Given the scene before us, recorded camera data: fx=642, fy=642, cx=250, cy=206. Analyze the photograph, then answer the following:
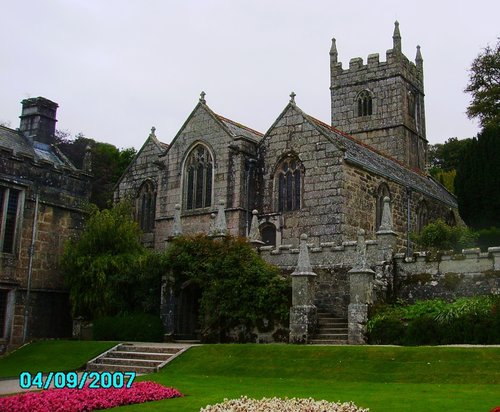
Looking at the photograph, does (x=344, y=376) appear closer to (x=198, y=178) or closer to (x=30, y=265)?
(x=30, y=265)

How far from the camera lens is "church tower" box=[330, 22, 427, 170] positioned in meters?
45.9

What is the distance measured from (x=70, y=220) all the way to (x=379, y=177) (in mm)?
14487

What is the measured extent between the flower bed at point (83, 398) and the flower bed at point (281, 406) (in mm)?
2196

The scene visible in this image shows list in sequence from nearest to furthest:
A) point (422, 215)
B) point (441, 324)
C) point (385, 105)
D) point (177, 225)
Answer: point (441, 324) < point (177, 225) < point (422, 215) < point (385, 105)

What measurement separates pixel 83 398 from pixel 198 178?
2129cm

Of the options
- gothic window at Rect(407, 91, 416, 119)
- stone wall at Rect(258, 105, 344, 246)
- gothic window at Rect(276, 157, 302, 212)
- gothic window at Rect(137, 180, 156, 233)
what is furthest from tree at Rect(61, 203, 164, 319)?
gothic window at Rect(407, 91, 416, 119)

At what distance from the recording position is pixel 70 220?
2803 centimetres

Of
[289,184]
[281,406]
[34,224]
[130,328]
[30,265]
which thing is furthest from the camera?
[289,184]

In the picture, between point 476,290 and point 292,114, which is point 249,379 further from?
point 292,114

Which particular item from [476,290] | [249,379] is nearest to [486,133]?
[476,290]

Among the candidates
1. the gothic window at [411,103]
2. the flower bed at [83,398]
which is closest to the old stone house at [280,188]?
the gothic window at [411,103]

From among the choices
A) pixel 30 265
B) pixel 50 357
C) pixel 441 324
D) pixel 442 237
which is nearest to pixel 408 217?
pixel 442 237

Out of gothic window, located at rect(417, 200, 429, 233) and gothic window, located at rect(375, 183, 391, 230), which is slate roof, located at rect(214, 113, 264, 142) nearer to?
gothic window, located at rect(375, 183, 391, 230)

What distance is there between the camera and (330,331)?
2186cm
